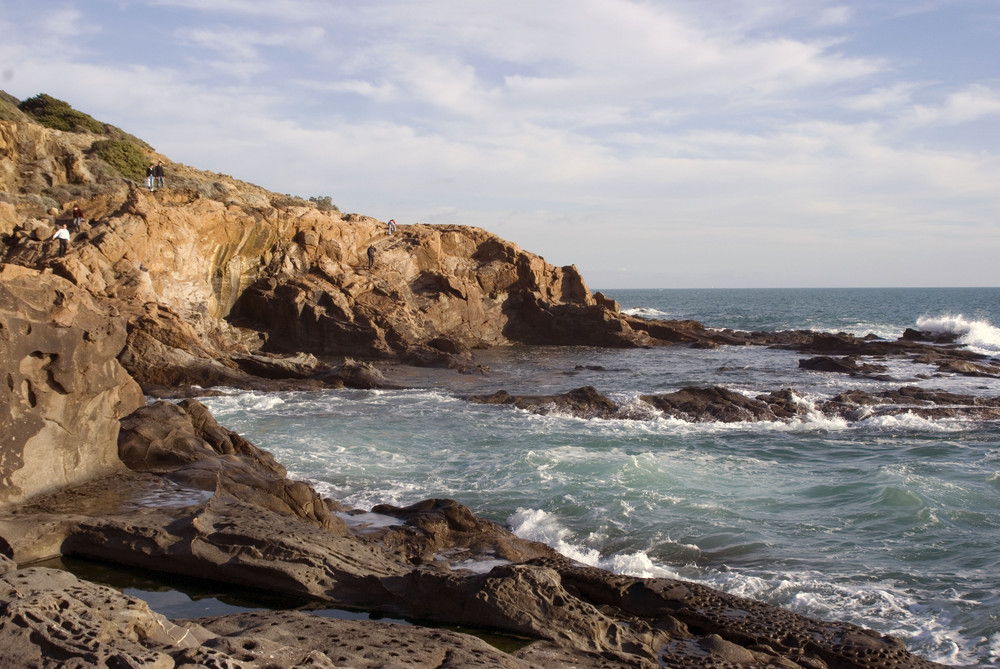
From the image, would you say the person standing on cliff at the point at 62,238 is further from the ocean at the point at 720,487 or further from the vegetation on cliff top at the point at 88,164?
the ocean at the point at 720,487

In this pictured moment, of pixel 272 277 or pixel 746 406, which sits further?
pixel 272 277

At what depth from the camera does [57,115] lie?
38.1 m

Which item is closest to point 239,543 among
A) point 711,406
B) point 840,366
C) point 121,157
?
point 711,406

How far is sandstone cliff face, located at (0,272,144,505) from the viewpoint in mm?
8453

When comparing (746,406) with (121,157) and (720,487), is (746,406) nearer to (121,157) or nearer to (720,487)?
(720,487)

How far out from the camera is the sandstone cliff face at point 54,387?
8453mm

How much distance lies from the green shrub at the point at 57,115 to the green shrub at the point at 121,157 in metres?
4.20

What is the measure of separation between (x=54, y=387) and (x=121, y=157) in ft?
93.7

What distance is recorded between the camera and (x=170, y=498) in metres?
8.95

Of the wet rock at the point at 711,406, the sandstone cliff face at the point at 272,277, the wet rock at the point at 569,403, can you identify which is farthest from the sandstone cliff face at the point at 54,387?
the wet rock at the point at 711,406

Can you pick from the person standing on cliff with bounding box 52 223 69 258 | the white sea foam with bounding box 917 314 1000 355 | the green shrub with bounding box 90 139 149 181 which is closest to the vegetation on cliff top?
the green shrub with bounding box 90 139 149 181

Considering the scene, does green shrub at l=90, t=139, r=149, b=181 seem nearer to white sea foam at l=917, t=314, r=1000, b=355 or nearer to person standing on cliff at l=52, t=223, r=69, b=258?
person standing on cliff at l=52, t=223, r=69, b=258

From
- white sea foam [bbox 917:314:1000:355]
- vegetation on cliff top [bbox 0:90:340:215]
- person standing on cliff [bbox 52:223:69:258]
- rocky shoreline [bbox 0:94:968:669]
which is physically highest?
vegetation on cliff top [bbox 0:90:340:215]

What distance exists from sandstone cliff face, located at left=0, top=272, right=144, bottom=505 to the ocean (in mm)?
3505
